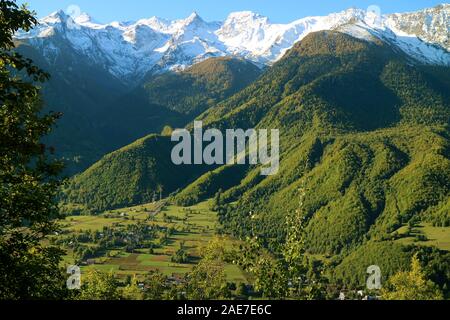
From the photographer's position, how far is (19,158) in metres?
21.9

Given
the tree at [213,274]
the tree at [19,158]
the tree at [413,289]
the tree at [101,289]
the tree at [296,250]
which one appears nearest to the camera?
the tree at [19,158]

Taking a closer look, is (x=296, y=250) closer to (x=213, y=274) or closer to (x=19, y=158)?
(x=19, y=158)

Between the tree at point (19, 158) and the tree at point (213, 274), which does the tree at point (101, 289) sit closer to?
the tree at point (213, 274)

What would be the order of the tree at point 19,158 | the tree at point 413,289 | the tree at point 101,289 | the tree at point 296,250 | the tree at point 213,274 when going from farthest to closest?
1. the tree at point 101,289
2. the tree at point 413,289
3. the tree at point 213,274
4. the tree at point 296,250
5. the tree at point 19,158

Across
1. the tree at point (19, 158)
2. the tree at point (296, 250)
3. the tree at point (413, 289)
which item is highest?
the tree at point (19, 158)

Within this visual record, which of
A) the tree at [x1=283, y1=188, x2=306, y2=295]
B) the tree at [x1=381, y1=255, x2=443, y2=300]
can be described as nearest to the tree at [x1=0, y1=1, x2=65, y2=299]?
the tree at [x1=283, y1=188, x2=306, y2=295]

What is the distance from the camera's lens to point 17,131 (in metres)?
20.7

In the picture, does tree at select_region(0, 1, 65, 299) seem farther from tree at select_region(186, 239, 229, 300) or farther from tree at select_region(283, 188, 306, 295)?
tree at select_region(283, 188, 306, 295)

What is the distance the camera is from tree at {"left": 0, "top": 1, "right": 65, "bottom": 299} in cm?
1961

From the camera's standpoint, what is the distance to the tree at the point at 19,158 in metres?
19.6

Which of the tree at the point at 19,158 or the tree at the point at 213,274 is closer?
the tree at the point at 19,158

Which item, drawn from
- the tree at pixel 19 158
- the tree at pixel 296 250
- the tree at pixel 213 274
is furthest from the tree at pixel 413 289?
the tree at pixel 19 158
